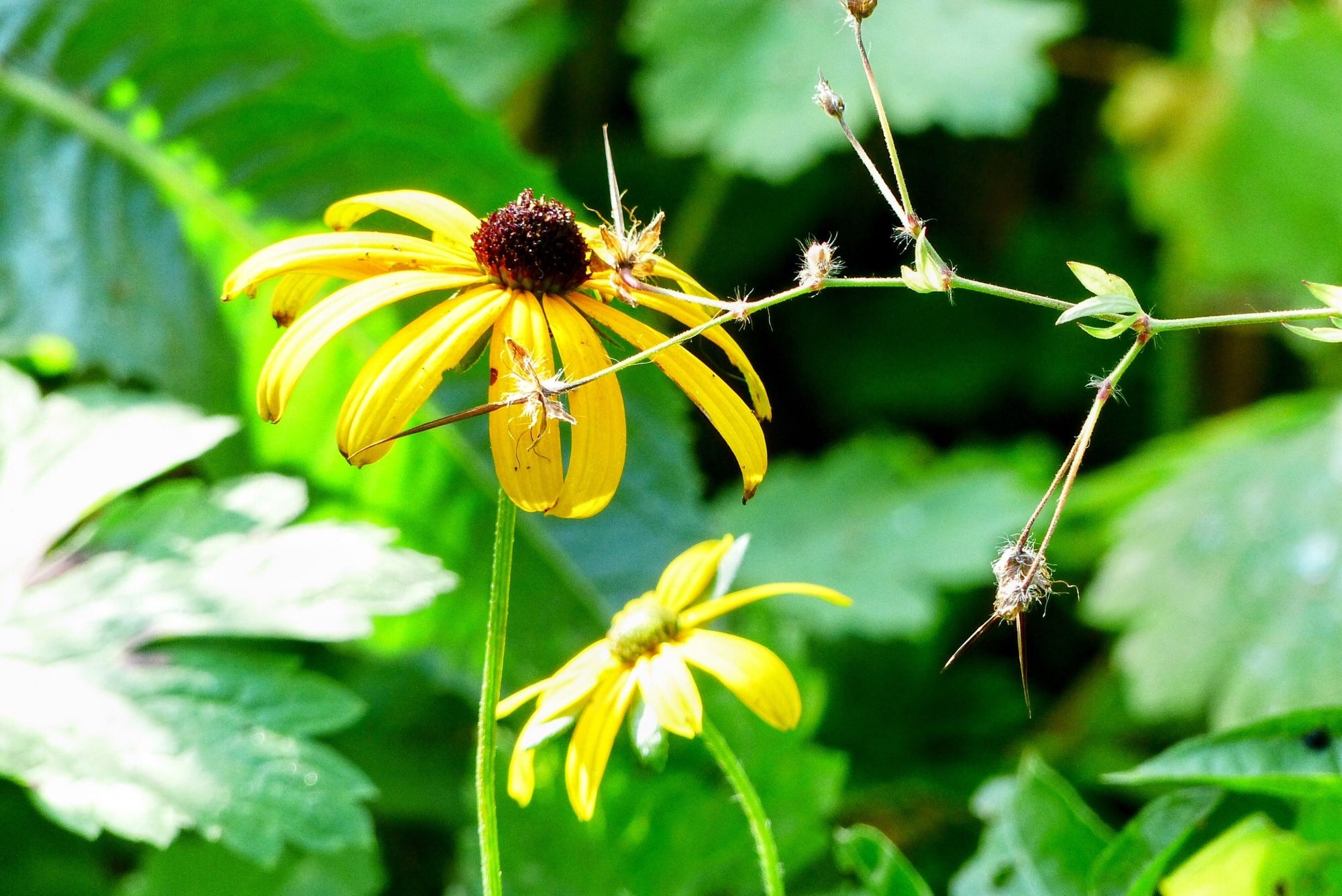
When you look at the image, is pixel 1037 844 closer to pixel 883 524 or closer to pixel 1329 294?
pixel 1329 294

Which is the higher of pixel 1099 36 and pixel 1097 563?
pixel 1099 36

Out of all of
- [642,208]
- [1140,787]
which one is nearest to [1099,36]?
[642,208]

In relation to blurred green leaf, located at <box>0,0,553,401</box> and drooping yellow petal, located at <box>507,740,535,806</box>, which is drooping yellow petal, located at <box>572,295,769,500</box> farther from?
blurred green leaf, located at <box>0,0,553,401</box>

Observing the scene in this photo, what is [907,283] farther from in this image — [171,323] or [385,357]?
[171,323]

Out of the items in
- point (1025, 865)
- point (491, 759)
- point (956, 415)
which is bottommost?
point (956, 415)

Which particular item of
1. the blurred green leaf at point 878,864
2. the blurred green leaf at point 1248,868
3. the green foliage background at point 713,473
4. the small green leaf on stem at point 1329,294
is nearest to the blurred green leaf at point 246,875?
the green foliage background at point 713,473

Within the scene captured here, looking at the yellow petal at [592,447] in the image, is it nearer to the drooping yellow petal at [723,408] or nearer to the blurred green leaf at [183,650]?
the drooping yellow petal at [723,408]

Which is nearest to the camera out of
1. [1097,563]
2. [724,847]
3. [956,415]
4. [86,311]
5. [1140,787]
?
[724,847]
